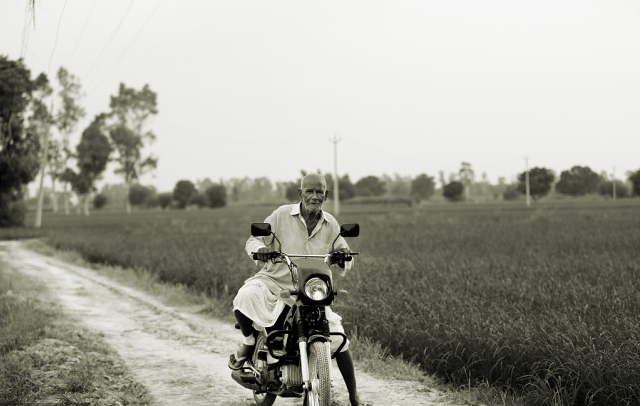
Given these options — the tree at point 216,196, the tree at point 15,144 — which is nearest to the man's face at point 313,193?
the tree at point 15,144

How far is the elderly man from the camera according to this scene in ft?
14.8

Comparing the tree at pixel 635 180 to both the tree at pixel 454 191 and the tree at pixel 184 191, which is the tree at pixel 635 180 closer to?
the tree at pixel 454 191

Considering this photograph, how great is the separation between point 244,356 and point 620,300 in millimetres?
4747

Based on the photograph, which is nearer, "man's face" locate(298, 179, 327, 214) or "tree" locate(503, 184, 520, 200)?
"man's face" locate(298, 179, 327, 214)

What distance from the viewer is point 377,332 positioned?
746 centimetres

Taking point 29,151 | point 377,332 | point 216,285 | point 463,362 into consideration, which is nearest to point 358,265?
point 216,285

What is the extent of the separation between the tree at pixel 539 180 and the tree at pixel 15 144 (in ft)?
193

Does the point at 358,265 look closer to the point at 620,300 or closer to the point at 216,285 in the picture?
the point at 216,285

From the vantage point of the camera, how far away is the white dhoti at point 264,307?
A: 452 cm

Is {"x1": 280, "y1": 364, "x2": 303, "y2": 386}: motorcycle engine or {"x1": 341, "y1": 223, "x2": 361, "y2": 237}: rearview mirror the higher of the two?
{"x1": 341, "y1": 223, "x2": 361, "y2": 237}: rearview mirror

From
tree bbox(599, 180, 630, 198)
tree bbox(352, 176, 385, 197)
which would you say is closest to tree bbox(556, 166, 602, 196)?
tree bbox(599, 180, 630, 198)

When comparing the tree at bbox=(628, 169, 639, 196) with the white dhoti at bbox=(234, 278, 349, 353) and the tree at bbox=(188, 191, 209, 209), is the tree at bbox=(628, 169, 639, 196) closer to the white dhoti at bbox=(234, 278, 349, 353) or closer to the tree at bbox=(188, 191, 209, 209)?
the tree at bbox=(188, 191, 209, 209)

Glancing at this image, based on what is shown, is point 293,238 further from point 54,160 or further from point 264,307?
point 54,160

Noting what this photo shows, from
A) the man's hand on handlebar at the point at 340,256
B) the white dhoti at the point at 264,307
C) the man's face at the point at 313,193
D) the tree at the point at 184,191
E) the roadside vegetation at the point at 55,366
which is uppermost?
the tree at the point at 184,191
